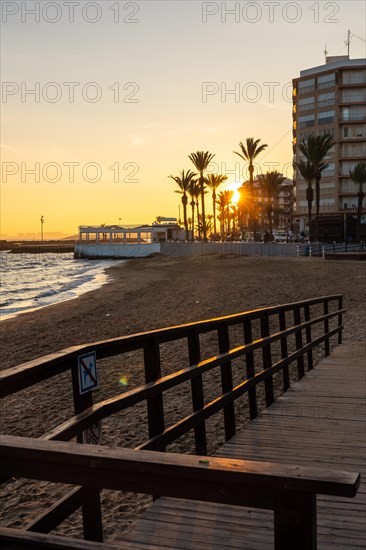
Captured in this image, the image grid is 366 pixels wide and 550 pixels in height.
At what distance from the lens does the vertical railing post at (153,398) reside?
4.43m

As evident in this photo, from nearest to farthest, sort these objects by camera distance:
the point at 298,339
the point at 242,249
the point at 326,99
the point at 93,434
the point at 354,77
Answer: the point at 93,434 → the point at 298,339 → the point at 242,249 → the point at 354,77 → the point at 326,99

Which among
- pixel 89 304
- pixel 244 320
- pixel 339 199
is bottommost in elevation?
pixel 89 304

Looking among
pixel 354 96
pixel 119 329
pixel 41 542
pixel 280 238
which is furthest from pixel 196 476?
pixel 354 96

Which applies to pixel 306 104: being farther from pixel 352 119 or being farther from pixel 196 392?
pixel 196 392

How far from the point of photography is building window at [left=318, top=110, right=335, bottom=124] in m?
86.6

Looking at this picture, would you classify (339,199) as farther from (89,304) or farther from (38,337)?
(38,337)

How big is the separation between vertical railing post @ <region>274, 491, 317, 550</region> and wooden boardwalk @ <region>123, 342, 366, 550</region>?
199 cm

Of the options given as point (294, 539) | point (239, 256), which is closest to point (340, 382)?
point (294, 539)

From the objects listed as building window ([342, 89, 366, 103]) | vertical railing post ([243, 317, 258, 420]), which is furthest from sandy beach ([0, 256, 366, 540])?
building window ([342, 89, 366, 103])

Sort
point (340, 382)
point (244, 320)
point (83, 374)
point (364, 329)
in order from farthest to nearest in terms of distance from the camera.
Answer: point (364, 329) → point (340, 382) → point (244, 320) → point (83, 374)

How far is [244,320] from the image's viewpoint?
21.7ft

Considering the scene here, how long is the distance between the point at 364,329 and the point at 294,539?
15.1 m

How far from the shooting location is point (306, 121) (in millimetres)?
90062

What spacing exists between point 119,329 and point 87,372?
1531 centimetres
